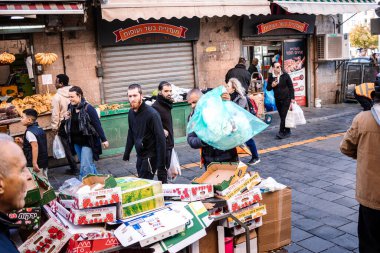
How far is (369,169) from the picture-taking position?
372cm

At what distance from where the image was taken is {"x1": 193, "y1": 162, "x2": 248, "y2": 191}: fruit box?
3.69m

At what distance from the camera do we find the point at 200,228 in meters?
3.29

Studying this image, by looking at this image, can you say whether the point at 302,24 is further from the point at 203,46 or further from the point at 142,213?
the point at 142,213

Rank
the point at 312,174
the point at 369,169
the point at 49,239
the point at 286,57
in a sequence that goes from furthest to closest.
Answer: the point at 286,57 < the point at 312,174 < the point at 369,169 < the point at 49,239

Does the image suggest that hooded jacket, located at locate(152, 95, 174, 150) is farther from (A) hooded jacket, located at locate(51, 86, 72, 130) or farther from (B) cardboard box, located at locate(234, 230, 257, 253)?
(A) hooded jacket, located at locate(51, 86, 72, 130)

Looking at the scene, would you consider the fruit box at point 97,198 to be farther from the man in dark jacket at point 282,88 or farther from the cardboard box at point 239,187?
the man in dark jacket at point 282,88

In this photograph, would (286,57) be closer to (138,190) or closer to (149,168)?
(149,168)

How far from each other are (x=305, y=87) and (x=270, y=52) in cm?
187

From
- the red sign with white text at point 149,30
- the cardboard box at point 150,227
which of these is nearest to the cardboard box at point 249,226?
the cardboard box at point 150,227

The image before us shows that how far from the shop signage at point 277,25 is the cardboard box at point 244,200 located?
367 inches

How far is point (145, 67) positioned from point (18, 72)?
3090 millimetres

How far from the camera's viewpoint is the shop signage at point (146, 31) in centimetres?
1011

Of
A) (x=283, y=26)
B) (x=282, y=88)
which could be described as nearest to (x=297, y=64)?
(x=283, y=26)

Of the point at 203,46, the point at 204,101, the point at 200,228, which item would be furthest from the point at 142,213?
the point at 203,46
